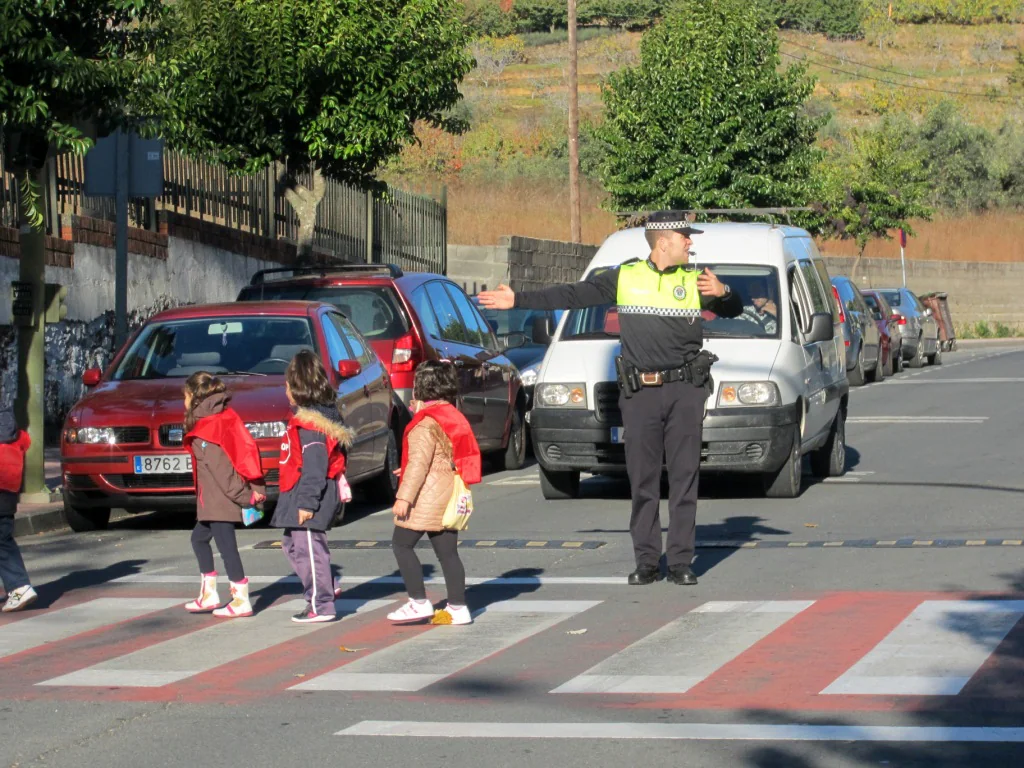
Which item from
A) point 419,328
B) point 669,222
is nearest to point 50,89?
point 419,328

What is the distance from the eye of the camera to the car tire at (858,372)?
27000 millimetres

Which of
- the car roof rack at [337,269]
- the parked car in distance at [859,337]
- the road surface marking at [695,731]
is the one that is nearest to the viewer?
the road surface marking at [695,731]

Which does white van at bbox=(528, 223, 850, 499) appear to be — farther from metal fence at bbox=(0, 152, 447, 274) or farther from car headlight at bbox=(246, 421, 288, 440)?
metal fence at bbox=(0, 152, 447, 274)

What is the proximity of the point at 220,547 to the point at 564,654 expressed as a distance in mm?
2292

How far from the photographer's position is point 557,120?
77812 mm

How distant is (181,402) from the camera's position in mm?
11828

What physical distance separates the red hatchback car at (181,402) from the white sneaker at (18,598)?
7.96ft

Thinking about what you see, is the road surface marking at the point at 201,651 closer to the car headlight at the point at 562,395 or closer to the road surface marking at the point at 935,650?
the road surface marking at the point at 935,650

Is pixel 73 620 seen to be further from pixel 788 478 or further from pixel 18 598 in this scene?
pixel 788 478

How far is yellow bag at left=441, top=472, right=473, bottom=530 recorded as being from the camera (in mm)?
8195

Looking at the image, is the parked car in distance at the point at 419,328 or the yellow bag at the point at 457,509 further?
the parked car in distance at the point at 419,328

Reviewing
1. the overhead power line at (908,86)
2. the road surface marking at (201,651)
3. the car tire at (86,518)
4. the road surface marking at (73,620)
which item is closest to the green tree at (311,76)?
the car tire at (86,518)

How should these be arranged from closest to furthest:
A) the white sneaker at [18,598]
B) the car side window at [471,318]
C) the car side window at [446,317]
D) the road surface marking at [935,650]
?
1. the road surface marking at [935,650]
2. the white sneaker at [18,598]
3. the car side window at [446,317]
4. the car side window at [471,318]

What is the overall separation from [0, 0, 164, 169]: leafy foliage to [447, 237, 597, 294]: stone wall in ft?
69.4
